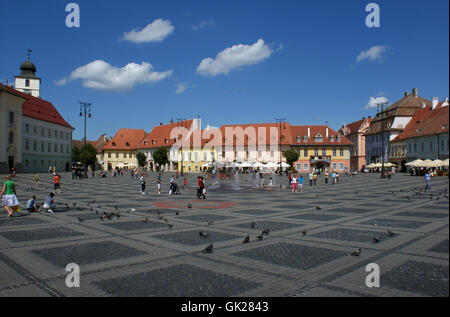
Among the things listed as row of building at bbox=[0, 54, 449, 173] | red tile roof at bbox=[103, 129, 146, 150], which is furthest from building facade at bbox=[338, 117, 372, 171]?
red tile roof at bbox=[103, 129, 146, 150]

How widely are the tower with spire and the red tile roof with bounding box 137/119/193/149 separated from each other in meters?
29.0

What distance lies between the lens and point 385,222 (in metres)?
12.6

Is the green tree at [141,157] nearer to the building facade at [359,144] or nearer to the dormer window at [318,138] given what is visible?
the dormer window at [318,138]

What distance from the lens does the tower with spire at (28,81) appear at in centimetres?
8606

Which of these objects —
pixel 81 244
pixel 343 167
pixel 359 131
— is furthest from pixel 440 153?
pixel 81 244

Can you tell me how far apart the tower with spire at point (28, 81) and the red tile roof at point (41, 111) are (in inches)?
488

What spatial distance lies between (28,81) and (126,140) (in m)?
29.3

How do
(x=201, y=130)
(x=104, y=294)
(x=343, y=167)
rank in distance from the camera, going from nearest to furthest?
(x=104, y=294) < (x=343, y=167) < (x=201, y=130)

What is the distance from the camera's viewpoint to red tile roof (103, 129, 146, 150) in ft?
337

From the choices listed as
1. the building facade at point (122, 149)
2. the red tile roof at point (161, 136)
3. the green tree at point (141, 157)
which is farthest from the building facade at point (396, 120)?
the building facade at point (122, 149)
